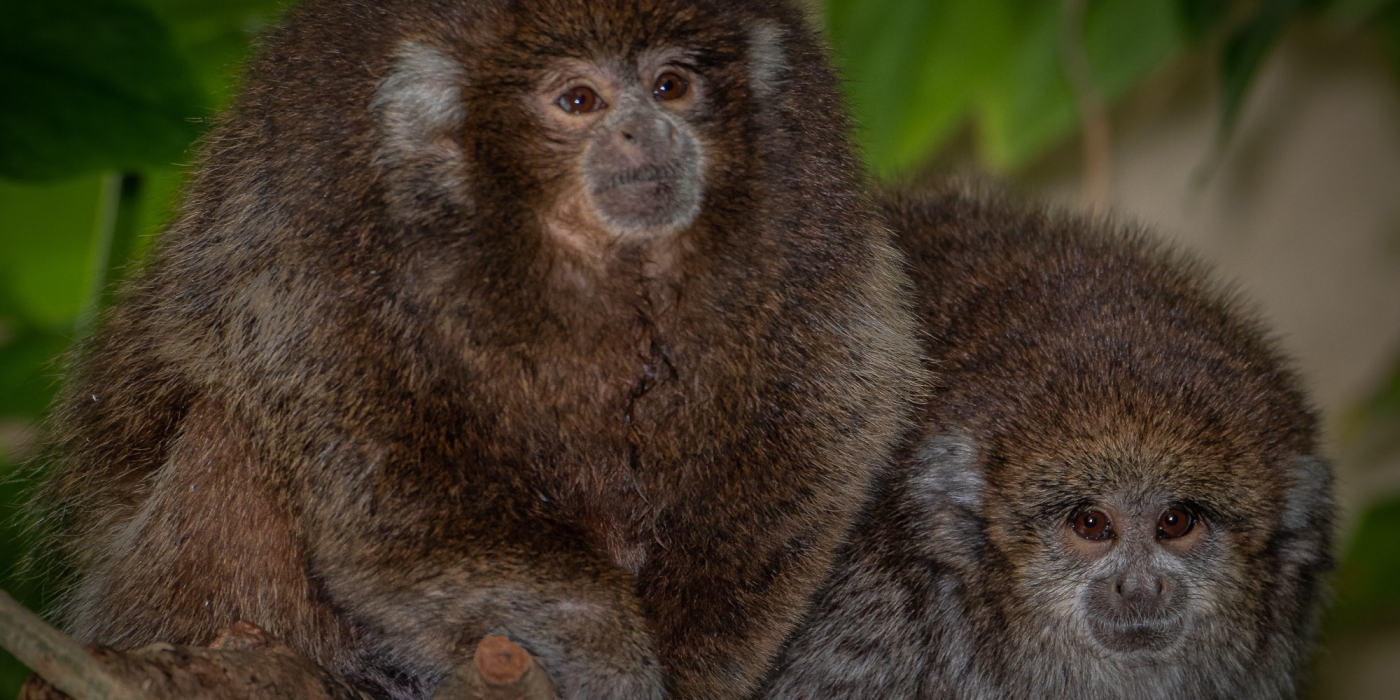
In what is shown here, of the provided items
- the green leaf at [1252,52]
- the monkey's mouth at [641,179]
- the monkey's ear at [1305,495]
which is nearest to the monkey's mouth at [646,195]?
the monkey's mouth at [641,179]

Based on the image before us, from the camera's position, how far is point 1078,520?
2588 millimetres

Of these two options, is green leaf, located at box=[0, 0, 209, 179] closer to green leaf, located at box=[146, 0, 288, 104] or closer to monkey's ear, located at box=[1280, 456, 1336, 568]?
green leaf, located at box=[146, 0, 288, 104]

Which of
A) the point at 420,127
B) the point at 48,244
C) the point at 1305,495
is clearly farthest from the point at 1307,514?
the point at 48,244

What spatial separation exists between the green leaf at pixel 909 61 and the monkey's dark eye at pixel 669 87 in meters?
1.58

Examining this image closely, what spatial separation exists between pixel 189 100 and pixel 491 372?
114cm

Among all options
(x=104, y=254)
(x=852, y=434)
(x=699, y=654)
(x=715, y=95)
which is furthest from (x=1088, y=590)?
(x=104, y=254)

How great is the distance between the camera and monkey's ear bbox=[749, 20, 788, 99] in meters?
2.11

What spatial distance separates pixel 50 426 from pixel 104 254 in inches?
23.1

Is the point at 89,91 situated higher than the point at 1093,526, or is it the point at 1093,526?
the point at 89,91

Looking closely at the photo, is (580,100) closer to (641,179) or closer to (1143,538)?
(641,179)

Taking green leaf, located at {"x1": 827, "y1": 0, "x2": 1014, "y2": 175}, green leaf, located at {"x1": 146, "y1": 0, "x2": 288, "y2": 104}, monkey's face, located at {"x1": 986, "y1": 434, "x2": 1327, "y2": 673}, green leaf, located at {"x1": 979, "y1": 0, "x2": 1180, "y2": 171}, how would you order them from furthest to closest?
green leaf, located at {"x1": 979, "y1": 0, "x2": 1180, "y2": 171} < green leaf, located at {"x1": 827, "y1": 0, "x2": 1014, "y2": 175} < green leaf, located at {"x1": 146, "y1": 0, "x2": 288, "y2": 104} < monkey's face, located at {"x1": 986, "y1": 434, "x2": 1327, "y2": 673}

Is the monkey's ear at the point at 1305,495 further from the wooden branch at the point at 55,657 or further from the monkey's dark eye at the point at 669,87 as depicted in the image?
the wooden branch at the point at 55,657

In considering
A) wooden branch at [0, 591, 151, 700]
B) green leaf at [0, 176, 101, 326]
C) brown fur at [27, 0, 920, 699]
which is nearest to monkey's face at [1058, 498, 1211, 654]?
brown fur at [27, 0, 920, 699]

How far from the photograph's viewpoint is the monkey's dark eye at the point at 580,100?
1.98 metres
